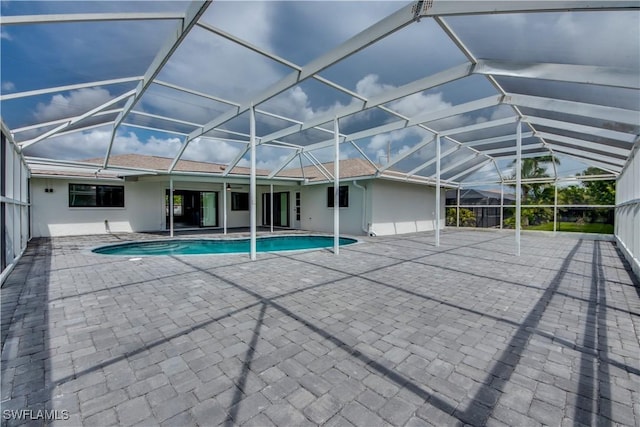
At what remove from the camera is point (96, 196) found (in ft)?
45.0

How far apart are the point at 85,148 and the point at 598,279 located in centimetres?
1461

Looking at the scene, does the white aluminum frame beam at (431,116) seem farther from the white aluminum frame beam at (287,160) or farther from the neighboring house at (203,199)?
the neighboring house at (203,199)

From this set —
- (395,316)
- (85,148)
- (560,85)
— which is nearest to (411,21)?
(560,85)

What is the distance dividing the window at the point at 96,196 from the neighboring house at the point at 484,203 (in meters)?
19.0

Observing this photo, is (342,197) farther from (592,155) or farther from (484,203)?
(592,155)

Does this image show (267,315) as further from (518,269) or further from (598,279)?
(598,279)

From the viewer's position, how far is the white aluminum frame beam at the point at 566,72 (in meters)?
3.72

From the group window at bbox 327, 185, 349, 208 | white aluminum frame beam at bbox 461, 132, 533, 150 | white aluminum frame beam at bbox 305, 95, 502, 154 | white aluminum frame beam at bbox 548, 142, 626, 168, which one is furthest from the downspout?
white aluminum frame beam at bbox 548, 142, 626, 168

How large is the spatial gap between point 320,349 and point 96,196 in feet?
49.7

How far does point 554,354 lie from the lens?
2.90 meters

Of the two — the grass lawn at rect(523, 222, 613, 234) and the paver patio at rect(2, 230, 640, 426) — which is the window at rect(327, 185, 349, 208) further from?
the grass lawn at rect(523, 222, 613, 234)

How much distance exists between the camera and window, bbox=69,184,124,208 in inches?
519

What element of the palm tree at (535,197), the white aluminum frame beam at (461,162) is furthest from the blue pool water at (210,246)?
the palm tree at (535,197)

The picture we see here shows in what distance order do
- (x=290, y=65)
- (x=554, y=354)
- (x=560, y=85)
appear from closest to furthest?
(x=554, y=354) → (x=560, y=85) → (x=290, y=65)
